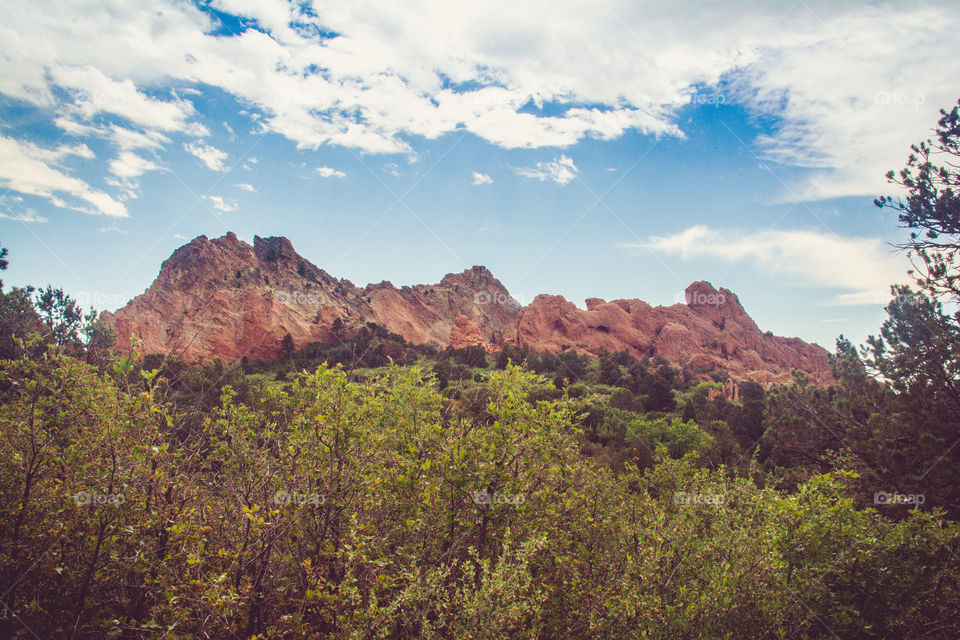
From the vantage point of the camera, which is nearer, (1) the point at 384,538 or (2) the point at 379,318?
(1) the point at 384,538

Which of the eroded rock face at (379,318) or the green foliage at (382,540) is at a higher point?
the eroded rock face at (379,318)

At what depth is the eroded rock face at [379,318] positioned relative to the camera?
185ft

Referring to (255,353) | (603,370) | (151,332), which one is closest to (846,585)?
(603,370)

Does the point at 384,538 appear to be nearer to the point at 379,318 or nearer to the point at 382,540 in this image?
the point at 382,540

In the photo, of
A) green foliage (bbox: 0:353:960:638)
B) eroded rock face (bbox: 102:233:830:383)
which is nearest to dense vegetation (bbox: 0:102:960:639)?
green foliage (bbox: 0:353:960:638)

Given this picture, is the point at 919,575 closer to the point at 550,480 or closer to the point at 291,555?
the point at 550,480

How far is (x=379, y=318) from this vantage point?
7750 cm

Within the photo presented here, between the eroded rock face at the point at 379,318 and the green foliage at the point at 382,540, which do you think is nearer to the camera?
the green foliage at the point at 382,540

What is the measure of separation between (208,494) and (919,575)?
9816mm

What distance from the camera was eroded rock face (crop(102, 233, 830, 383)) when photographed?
5647 cm

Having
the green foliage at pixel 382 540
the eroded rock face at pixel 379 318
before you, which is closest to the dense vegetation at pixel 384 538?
the green foliage at pixel 382 540

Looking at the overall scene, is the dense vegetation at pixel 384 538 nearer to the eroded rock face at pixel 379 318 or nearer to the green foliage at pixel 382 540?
the green foliage at pixel 382 540

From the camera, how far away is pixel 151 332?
55688 millimetres

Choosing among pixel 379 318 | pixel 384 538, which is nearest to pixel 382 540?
pixel 384 538
